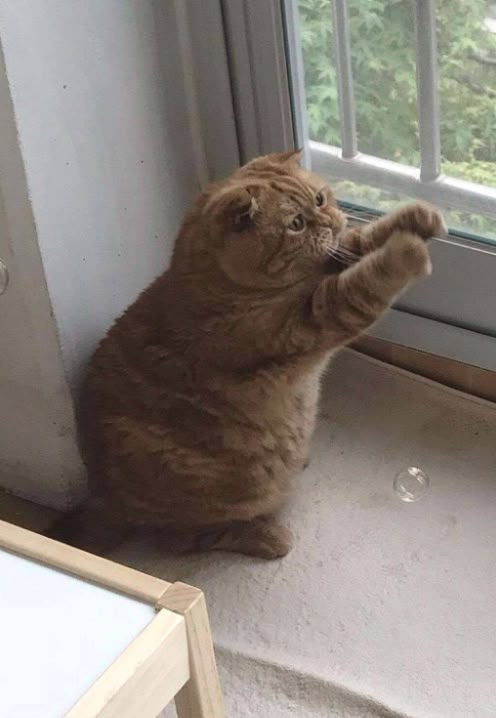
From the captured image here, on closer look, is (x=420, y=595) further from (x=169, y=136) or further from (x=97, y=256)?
(x=169, y=136)

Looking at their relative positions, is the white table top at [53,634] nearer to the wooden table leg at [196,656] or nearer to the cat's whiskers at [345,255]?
the wooden table leg at [196,656]

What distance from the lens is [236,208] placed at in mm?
1140

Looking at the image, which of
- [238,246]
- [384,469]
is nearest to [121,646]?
[238,246]

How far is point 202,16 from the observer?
4.75ft

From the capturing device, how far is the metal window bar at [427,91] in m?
1.37

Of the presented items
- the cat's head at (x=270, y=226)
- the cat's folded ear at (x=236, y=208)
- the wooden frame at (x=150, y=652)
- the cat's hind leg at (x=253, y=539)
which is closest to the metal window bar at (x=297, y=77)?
the cat's head at (x=270, y=226)

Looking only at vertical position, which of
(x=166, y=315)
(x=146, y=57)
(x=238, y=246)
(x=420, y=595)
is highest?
(x=146, y=57)

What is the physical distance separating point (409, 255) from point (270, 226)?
0.57 feet

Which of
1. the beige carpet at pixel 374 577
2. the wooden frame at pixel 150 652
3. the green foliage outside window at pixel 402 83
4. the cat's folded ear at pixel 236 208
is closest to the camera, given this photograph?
the wooden frame at pixel 150 652

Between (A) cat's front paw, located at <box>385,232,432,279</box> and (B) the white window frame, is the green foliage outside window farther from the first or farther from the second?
(A) cat's front paw, located at <box>385,232,432,279</box>

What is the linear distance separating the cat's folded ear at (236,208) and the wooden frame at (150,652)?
464 mm

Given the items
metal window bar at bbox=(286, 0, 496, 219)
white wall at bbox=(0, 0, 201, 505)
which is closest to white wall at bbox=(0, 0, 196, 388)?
white wall at bbox=(0, 0, 201, 505)

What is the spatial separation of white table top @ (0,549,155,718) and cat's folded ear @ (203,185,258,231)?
0.49 meters

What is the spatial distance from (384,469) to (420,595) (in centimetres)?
26
